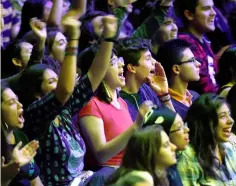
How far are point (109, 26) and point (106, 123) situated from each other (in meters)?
0.67

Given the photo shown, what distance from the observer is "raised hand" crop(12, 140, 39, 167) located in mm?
4090

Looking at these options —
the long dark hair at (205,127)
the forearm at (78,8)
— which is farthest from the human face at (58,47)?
the long dark hair at (205,127)

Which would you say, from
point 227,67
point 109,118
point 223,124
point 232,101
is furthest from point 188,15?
point 109,118

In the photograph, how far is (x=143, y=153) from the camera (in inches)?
169

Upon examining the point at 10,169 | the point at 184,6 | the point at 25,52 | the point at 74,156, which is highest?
the point at 25,52

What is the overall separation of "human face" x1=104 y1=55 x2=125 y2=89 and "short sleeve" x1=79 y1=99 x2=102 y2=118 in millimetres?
197

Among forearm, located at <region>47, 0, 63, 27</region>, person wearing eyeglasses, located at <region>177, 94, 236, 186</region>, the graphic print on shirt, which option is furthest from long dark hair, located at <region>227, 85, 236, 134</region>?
the graphic print on shirt

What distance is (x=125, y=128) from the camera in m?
5.04

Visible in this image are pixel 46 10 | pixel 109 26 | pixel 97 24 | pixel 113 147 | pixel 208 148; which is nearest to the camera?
pixel 109 26

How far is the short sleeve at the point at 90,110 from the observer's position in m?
4.91

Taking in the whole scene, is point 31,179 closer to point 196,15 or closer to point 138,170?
point 138,170

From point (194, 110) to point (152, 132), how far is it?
91 centimetres

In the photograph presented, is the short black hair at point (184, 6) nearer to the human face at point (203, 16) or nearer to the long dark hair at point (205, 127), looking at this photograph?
the human face at point (203, 16)

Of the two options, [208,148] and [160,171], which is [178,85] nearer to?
[208,148]
